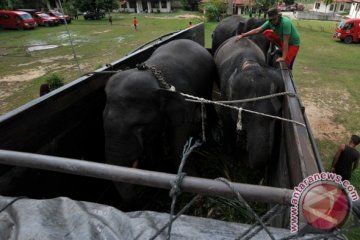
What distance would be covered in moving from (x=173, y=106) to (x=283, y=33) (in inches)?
114

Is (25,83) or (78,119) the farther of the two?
(25,83)

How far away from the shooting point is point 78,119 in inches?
147

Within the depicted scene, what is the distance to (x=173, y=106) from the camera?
3.62m

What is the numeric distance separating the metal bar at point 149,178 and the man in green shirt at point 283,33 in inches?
163

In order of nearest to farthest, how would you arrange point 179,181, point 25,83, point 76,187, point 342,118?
point 179,181 < point 76,187 < point 342,118 < point 25,83

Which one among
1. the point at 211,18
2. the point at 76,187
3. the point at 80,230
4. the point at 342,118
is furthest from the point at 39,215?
the point at 211,18

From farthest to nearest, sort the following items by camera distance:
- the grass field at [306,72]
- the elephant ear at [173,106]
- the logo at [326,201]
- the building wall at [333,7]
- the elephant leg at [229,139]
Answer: the building wall at [333,7], the grass field at [306,72], the elephant leg at [229,139], the elephant ear at [173,106], the logo at [326,201]

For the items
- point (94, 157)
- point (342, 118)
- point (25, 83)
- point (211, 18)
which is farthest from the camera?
point (211, 18)

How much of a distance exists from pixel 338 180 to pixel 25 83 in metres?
12.1

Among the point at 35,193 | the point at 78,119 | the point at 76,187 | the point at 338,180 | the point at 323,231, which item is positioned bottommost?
the point at 76,187

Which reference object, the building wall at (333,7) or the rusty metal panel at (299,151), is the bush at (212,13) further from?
the building wall at (333,7)

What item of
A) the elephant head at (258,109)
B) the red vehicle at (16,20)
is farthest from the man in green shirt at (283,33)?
the red vehicle at (16,20)

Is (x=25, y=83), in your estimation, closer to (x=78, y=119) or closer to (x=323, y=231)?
(x=78, y=119)

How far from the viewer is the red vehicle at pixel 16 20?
2877 cm
